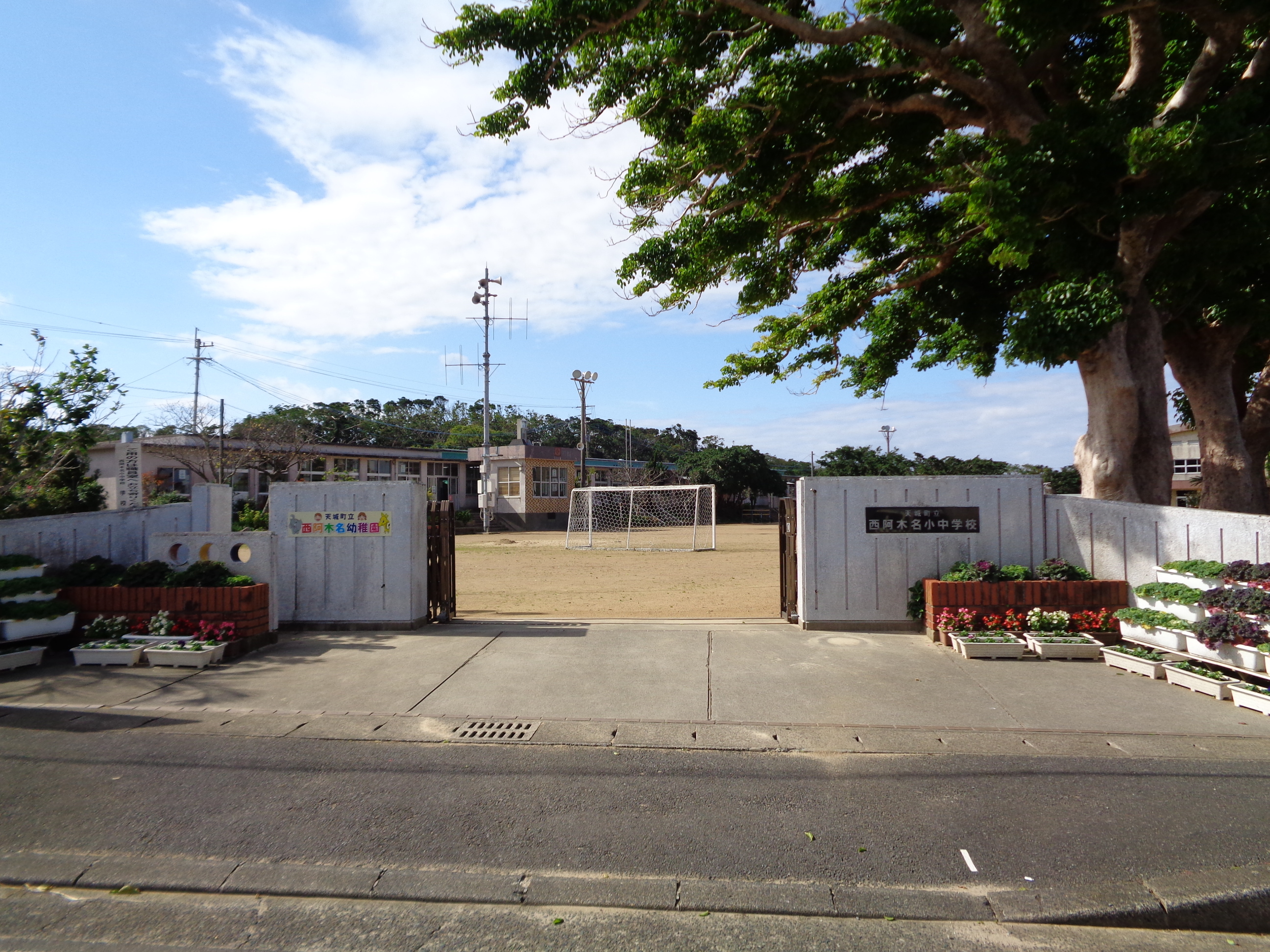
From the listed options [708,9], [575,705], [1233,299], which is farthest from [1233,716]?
[708,9]

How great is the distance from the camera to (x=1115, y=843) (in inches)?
144

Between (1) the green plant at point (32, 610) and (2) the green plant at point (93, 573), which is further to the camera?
(2) the green plant at point (93, 573)

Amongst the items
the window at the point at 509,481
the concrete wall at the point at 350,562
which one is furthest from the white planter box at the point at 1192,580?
the window at the point at 509,481

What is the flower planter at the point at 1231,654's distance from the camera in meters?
5.73

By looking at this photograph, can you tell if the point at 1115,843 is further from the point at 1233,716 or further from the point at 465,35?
the point at 465,35

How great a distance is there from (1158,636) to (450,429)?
2643 inches

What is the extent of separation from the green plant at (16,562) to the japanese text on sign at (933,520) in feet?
29.7

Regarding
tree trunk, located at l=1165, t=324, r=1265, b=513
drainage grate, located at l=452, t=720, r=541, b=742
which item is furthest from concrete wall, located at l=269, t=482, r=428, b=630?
tree trunk, located at l=1165, t=324, r=1265, b=513

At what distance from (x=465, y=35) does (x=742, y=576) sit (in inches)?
458

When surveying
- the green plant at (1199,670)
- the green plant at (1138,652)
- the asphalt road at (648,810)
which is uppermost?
the green plant at (1138,652)

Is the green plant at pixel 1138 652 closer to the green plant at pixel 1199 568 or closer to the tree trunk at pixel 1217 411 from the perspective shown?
the green plant at pixel 1199 568

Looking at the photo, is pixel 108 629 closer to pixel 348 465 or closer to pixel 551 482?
pixel 348 465

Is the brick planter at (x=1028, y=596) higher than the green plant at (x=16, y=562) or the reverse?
the reverse

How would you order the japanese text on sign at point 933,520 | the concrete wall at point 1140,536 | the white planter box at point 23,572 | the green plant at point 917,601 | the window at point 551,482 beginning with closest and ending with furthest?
the concrete wall at point 1140,536 → the white planter box at point 23,572 → the green plant at point 917,601 → the japanese text on sign at point 933,520 → the window at point 551,482
